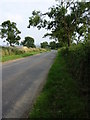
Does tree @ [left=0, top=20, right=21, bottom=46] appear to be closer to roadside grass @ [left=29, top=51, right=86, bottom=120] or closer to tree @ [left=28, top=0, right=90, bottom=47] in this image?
tree @ [left=28, top=0, right=90, bottom=47]

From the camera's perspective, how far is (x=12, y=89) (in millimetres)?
10047

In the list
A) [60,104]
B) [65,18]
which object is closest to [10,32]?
[65,18]

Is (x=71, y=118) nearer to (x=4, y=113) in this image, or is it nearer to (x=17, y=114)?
(x=17, y=114)

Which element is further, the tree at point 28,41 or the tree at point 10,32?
the tree at point 28,41

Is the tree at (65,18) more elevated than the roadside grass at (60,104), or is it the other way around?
the tree at (65,18)

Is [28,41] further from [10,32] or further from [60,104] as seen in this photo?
[60,104]

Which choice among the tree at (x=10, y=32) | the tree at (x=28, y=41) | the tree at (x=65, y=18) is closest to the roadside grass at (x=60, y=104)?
the tree at (x=65, y=18)

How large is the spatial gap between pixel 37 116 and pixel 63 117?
79 centimetres

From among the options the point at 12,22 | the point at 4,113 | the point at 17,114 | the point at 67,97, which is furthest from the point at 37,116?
the point at 12,22

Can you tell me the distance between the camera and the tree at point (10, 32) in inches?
3049

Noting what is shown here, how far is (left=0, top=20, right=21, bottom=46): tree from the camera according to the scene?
77.4 meters

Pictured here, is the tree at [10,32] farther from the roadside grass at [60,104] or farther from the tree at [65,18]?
the roadside grass at [60,104]

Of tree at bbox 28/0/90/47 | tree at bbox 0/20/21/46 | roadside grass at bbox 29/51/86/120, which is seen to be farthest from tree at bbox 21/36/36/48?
roadside grass at bbox 29/51/86/120

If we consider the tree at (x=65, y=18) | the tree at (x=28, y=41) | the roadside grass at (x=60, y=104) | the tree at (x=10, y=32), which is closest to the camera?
the roadside grass at (x=60, y=104)
